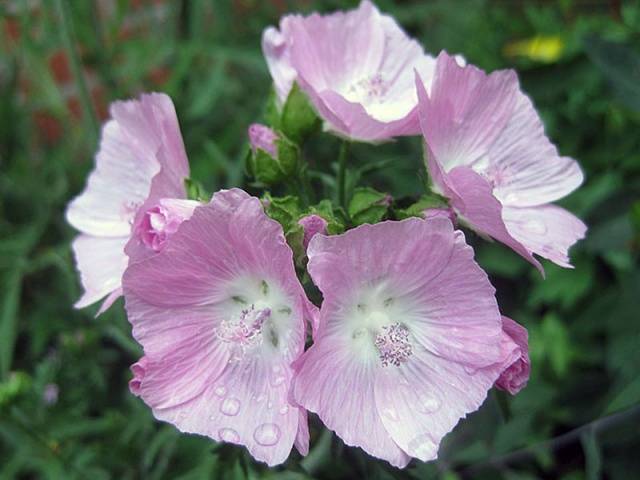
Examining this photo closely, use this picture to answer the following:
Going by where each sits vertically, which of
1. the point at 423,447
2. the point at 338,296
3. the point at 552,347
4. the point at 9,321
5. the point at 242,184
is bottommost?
the point at 552,347

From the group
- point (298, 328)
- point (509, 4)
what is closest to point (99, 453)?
point (298, 328)

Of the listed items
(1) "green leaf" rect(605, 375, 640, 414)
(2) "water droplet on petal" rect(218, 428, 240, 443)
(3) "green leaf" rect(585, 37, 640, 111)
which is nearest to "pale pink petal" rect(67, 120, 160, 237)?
(2) "water droplet on petal" rect(218, 428, 240, 443)

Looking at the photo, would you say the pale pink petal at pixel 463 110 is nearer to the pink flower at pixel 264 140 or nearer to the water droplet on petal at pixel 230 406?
the pink flower at pixel 264 140

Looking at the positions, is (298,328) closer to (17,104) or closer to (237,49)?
(237,49)

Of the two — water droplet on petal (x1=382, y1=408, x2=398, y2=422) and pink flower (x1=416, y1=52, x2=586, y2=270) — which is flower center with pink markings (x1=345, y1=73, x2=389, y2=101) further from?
water droplet on petal (x1=382, y1=408, x2=398, y2=422)

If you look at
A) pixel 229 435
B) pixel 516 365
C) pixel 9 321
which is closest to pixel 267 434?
pixel 229 435

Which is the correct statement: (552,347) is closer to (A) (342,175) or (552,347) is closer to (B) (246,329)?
(A) (342,175)
